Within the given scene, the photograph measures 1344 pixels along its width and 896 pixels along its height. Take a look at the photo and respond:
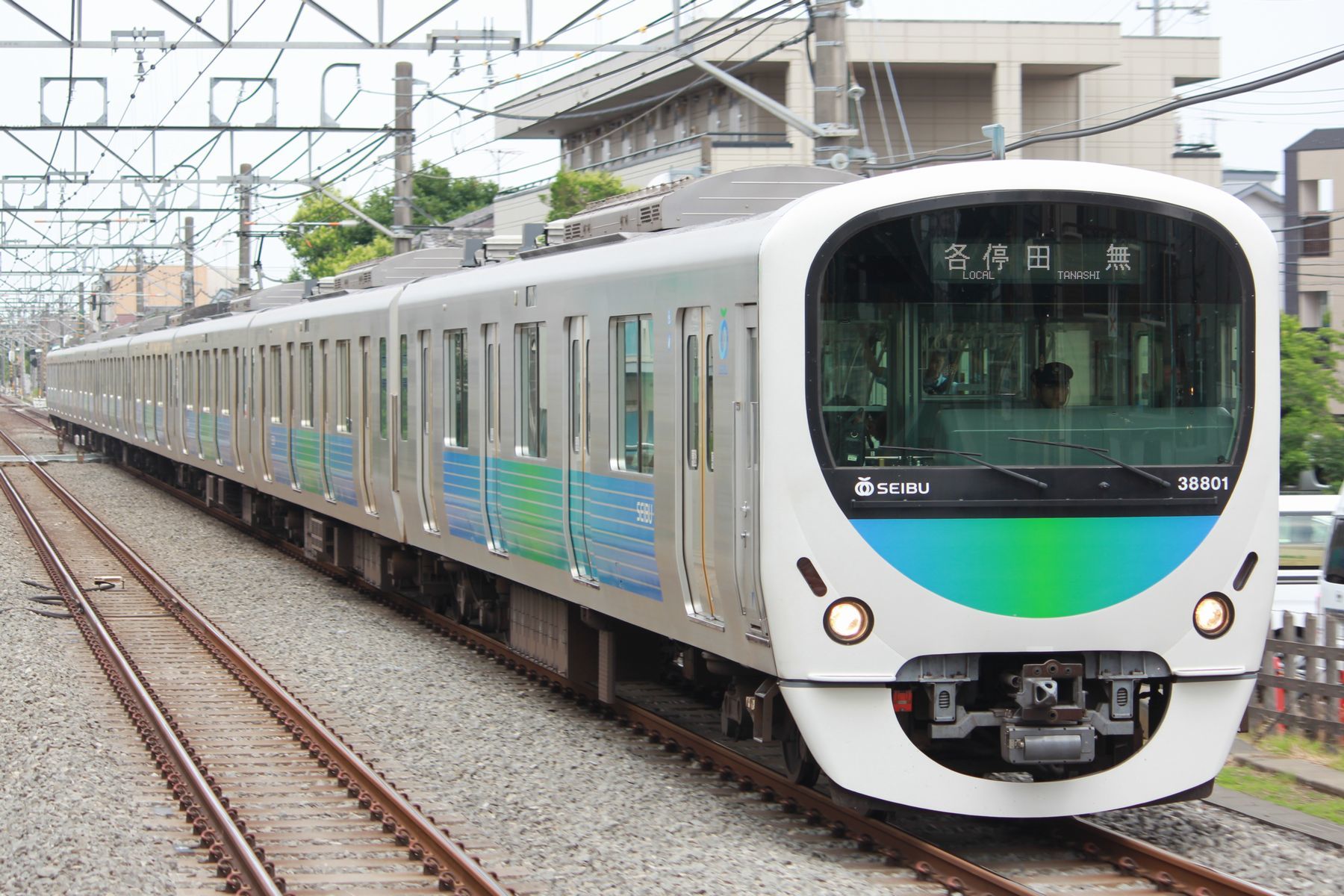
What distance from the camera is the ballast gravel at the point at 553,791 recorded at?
22.1ft

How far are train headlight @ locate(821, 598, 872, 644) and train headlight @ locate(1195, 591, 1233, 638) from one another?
1.32m

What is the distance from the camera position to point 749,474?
23.4 feet

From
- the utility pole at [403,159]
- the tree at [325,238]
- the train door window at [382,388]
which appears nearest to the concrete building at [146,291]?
the tree at [325,238]

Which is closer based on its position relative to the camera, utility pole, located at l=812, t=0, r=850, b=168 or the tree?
utility pole, located at l=812, t=0, r=850, b=168

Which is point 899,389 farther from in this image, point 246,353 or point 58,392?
point 58,392

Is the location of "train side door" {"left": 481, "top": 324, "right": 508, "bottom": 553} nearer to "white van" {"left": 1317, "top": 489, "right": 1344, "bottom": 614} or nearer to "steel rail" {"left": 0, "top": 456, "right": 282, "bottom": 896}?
"steel rail" {"left": 0, "top": 456, "right": 282, "bottom": 896}

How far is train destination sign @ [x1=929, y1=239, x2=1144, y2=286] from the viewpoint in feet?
22.8

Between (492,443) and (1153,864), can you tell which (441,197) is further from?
(1153,864)

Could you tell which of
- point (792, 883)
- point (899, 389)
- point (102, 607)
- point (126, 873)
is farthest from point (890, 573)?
point (102, 607)

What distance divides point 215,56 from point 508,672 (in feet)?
25.3

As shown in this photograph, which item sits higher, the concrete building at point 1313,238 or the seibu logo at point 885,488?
the concrete building at point 1313,238

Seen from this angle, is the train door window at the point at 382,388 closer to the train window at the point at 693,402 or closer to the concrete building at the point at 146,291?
the train window at the point at 693,402

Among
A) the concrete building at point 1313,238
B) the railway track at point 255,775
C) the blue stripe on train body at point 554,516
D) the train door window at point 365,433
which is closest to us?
the railway track at point 255,775

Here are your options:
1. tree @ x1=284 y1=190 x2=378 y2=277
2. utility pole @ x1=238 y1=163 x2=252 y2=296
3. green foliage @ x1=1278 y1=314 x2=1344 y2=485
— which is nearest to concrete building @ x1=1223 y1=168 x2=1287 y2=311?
green foliage @ x1=1278 y1=314 x2=1344 y2=485
